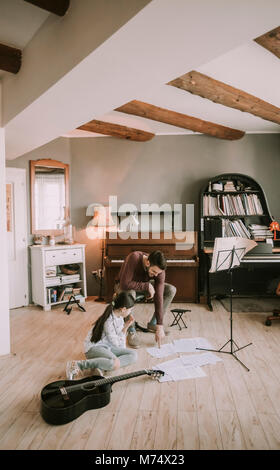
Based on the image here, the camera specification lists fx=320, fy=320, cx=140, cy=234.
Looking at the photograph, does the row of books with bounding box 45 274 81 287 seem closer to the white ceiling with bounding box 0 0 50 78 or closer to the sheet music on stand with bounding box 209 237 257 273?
the sheet music on stand with bounding box 209 237 257 273

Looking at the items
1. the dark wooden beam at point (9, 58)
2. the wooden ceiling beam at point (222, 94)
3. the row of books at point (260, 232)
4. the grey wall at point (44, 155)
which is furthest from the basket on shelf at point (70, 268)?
the wooden ceiling beam at point (222, 94)

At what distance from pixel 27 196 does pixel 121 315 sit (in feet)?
9.46

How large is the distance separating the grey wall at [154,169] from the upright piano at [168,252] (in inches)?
25.1

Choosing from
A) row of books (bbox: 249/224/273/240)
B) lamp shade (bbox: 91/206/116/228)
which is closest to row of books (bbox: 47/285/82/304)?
lamp shade (bbox: 91/206/116/228)

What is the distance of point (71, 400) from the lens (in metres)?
2.08

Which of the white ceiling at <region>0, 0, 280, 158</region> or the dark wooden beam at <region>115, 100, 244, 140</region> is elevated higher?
the dark wooden beam at <region>115, 100, 244, 140</region>

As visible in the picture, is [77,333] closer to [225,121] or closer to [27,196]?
[27,196]

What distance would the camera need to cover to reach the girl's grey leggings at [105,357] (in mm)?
2594

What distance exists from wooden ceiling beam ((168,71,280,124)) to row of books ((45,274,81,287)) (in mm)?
3084

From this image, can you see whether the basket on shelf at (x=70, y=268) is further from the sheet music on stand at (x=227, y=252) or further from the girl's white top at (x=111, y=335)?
the sheet music on stand at (x=227, y=252)

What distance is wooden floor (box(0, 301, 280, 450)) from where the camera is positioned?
186cm

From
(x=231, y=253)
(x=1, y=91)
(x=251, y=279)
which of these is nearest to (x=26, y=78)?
(x=1, y=91)

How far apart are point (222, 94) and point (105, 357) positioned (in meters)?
2.71

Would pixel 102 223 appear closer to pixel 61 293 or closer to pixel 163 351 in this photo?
pixel 61 293
